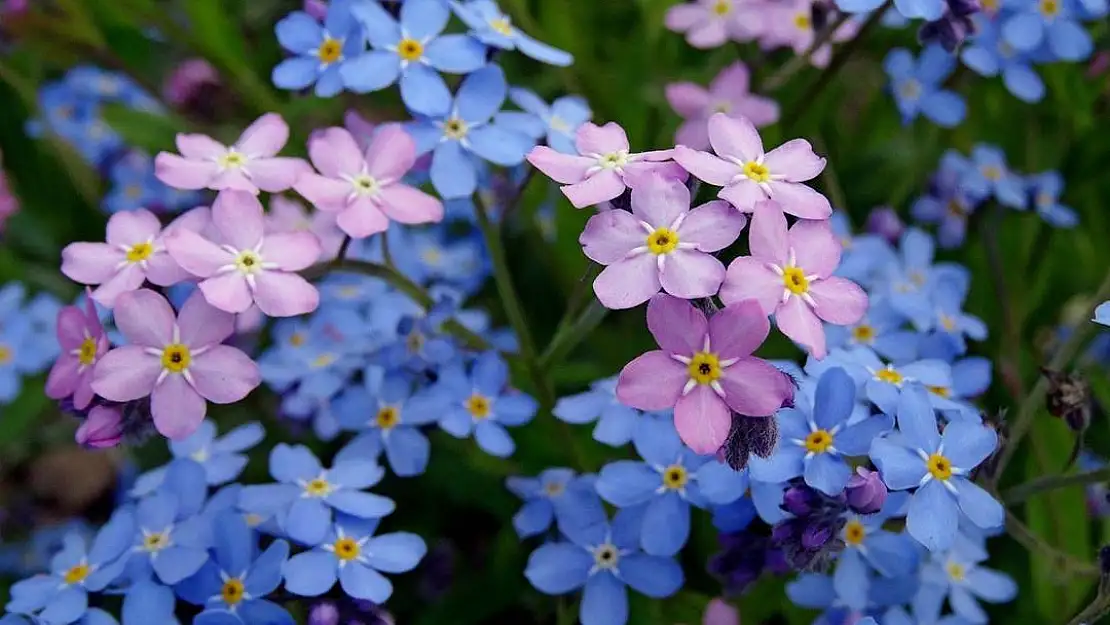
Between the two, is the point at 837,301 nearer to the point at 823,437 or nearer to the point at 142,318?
the point at 823,437

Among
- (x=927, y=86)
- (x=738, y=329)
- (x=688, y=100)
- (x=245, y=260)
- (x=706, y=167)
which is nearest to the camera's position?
(x=738, y=329)

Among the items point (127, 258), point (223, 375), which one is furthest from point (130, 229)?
point (223, 375)

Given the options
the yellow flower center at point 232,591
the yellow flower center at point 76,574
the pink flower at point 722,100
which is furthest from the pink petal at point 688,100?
the yellow flower center at point 76,574

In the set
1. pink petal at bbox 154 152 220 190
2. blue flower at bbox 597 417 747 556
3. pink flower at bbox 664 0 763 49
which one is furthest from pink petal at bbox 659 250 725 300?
pink flower at bbox 664 0 763 49

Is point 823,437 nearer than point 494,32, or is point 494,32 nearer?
point 823,437

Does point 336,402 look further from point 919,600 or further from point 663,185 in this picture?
point 919,600

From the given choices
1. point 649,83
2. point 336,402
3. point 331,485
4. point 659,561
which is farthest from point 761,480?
point 649,83

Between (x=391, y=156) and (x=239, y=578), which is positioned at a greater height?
(x=391, y=156)

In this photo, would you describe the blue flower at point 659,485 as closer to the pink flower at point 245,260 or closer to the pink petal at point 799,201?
the pink petal at point 799,201
